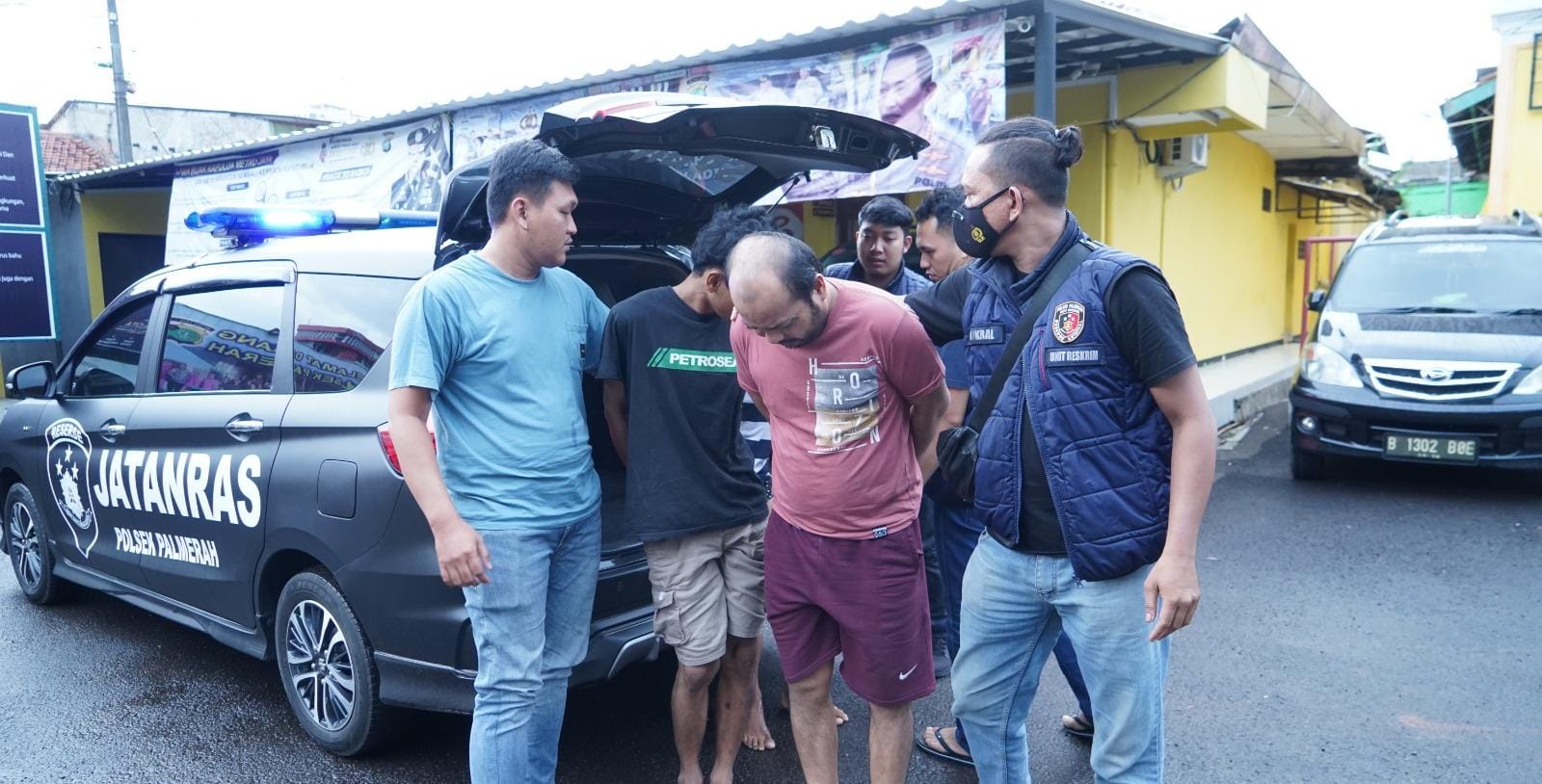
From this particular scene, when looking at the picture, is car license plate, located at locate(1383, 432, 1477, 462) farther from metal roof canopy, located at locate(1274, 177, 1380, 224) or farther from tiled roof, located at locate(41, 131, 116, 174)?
tiled roof, located at locate(41, 131, 116, 174)

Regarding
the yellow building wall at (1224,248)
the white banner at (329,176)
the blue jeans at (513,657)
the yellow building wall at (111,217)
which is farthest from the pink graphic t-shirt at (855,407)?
the yellow building wall at (111,217)

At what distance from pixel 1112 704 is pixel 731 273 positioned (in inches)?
52.3

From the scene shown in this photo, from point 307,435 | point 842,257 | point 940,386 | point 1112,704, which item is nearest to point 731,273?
point 940,386

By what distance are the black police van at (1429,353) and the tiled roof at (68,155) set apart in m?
21.4

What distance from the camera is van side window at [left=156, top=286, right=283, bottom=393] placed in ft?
11.6

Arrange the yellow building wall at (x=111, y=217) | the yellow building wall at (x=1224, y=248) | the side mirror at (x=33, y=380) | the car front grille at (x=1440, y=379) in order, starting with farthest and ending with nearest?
the yellow building wall at (x=111, y=217), the yellow building wall at (x=1224, y=248), the car front grille at (x=1440, y=379), the side mirror at (x=33, y=380)

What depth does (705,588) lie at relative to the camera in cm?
296

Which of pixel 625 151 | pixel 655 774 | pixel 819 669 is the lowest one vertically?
pixel 655 774

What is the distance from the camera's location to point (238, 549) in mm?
3504

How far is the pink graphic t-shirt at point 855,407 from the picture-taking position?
2568 mm

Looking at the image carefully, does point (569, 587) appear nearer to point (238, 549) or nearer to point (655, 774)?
point (655, 774)

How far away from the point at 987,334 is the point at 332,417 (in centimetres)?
Result: 202

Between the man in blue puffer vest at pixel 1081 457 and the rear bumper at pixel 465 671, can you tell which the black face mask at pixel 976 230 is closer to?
the man in blue puffer vest at pixel 1081 457

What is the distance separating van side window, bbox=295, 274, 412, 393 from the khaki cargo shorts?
1089 mm
